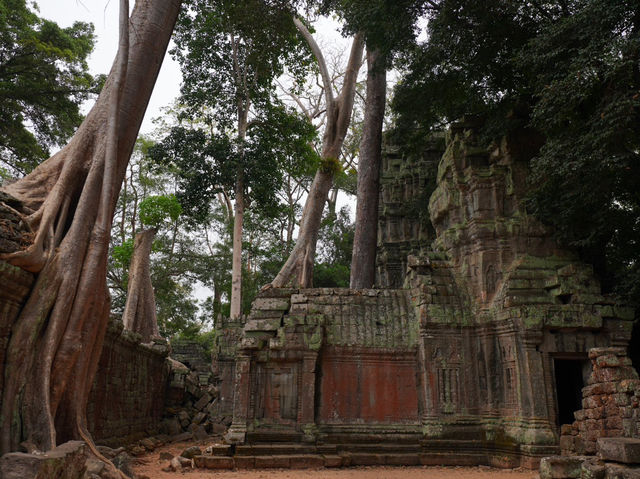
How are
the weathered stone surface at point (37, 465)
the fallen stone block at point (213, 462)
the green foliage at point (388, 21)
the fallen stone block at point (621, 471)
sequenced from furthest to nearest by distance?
the green foliage at point (388, 21)
the fallen stone block at point (213, 462)
the fallen stone block at point (621, 471)
the weathered stone surface at point (37, 465)

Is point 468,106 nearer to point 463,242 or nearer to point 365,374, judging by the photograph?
point 463,242

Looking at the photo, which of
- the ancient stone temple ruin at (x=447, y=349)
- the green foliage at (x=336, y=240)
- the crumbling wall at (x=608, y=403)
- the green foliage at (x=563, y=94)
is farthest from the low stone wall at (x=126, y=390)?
the green foliage at (x=336, y=240)

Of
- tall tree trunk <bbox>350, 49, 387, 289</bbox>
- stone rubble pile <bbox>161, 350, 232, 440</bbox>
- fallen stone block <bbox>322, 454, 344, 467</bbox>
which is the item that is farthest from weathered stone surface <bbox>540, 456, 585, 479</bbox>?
stone rubble pile <bbox>161, 350, 232, 440</bbox>

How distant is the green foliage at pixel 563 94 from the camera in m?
7.66

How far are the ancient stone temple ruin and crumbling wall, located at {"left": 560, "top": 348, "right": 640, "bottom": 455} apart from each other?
859mm

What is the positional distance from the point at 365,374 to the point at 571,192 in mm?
5053

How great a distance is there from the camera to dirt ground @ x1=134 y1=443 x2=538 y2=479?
793cm

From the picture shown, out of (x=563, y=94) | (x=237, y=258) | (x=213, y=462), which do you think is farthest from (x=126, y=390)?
(x=563, y=94)

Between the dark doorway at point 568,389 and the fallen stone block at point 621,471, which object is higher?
the dark doorway at point 568,389

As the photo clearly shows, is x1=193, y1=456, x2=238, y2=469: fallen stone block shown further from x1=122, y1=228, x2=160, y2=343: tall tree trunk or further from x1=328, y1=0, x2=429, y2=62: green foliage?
x1=328, y1=0, x2=429, y2=62: green foliage

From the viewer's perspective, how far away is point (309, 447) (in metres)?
8.98

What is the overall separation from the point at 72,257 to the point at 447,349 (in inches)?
280

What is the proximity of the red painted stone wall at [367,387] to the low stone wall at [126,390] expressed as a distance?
396cm

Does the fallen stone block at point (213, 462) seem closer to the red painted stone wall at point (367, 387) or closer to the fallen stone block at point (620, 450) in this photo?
the red painted stone wall at point (367, 387)
